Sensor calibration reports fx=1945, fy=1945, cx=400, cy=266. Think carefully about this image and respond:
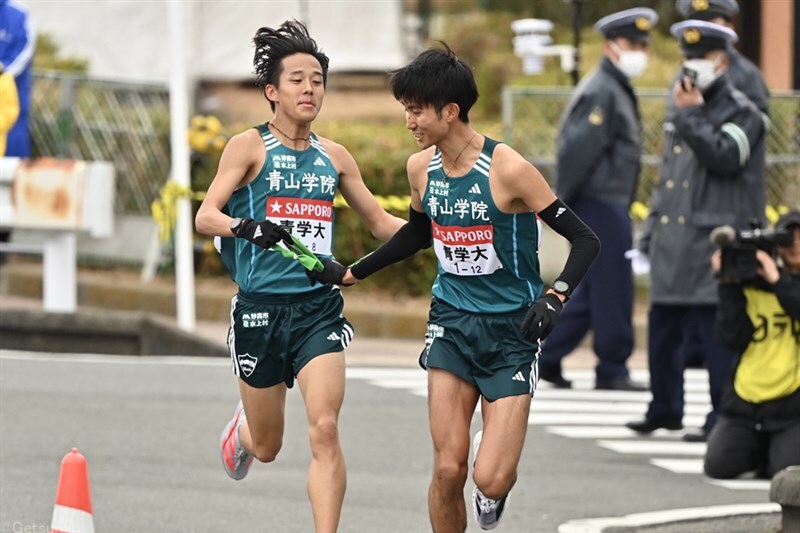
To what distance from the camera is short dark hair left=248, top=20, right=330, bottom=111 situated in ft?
24.3

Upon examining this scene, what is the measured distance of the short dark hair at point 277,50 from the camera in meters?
7.39

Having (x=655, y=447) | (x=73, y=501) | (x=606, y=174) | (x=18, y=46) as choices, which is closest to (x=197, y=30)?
(x=18, y=46)

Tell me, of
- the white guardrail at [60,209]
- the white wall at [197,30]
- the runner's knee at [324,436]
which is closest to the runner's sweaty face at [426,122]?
the runner's knee at [324,436]

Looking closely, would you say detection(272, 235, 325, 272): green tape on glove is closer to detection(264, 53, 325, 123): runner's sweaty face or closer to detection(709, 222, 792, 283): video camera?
detection(264, 53, 325, 123): runner's sweaty face

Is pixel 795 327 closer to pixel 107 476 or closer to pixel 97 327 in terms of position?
pixel 107 476

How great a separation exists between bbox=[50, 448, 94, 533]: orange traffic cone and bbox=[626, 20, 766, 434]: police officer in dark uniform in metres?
4.80

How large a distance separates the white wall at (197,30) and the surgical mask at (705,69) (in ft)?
31.9

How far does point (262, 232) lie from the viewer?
273 inches

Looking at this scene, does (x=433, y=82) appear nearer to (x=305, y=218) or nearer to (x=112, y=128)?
(x=305, y=218)

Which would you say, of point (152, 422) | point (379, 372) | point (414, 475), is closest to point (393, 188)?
point (379, 372)

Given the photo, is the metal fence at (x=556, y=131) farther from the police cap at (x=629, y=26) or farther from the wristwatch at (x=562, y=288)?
the wristwatch at (x=562, y=288)

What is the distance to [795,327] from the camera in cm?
959

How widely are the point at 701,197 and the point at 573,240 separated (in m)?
3.75

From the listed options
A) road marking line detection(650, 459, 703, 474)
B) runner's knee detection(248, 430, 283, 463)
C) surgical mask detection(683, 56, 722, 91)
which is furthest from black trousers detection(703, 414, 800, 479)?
runner's knee detection(248, 430, 283, 463)
